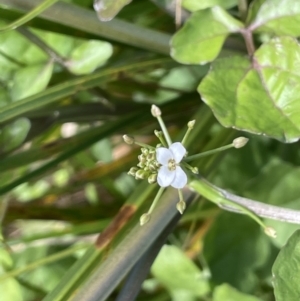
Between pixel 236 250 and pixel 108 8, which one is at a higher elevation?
pixel 108 8

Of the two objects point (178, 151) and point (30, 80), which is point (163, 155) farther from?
point (30, 80)

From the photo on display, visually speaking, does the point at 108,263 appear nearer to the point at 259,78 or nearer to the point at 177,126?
the point at 259,78

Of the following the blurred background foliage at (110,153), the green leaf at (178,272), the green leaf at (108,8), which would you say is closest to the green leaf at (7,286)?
the blurred background foliage at (110,153)

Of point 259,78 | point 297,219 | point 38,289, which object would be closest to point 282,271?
point 297,219

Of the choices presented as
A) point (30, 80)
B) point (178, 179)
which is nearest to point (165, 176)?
point (178, 179)

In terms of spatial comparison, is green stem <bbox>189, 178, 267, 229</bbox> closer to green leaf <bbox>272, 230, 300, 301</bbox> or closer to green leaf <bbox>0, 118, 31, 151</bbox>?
green leaf <bbox>272, 230, 300, 301</bbox>
